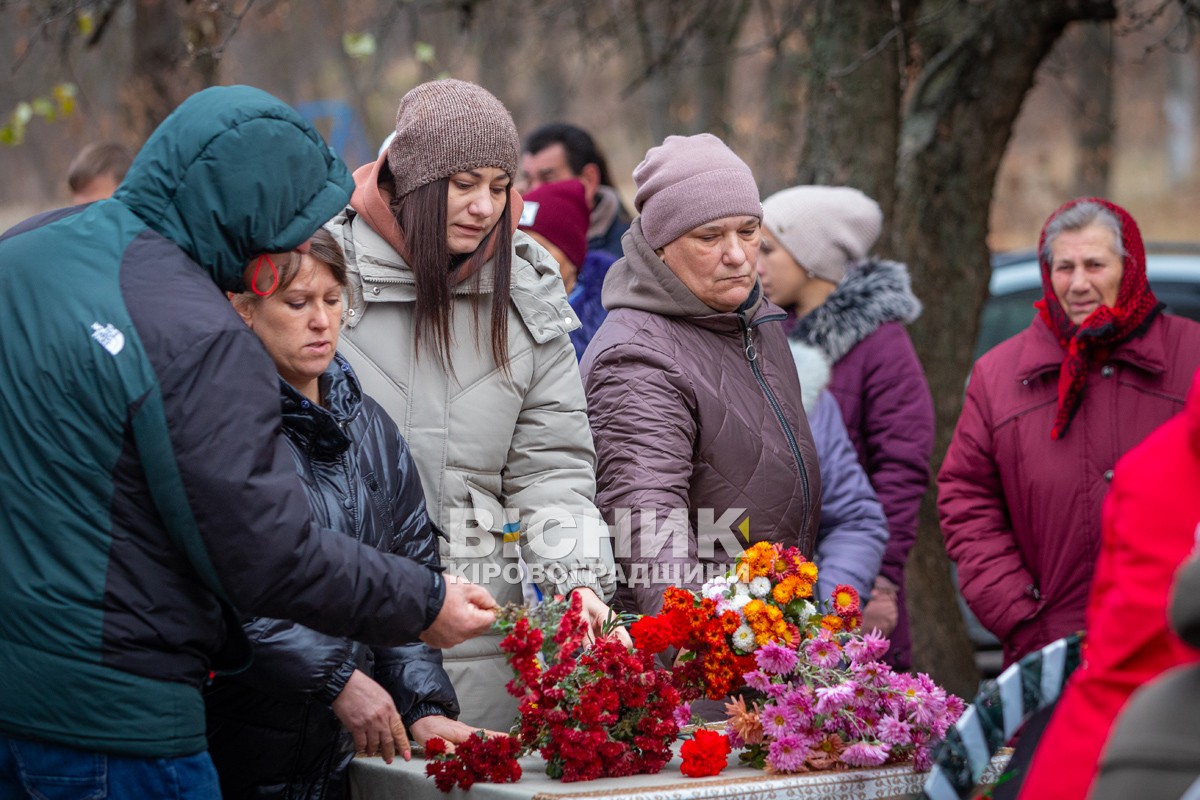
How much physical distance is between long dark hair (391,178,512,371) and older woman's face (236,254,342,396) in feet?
1.35

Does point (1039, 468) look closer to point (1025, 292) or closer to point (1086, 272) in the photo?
point (1086, 272)

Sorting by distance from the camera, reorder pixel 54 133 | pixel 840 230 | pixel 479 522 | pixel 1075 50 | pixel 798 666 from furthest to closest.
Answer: pixel 54 133 < pixel 1075 50 < pixel 840 230 < pixel 479 522 < pixel 798 666

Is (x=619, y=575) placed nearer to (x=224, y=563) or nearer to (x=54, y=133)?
(x=224, y=563)

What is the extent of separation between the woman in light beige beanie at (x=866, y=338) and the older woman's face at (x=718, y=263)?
3.39 feet

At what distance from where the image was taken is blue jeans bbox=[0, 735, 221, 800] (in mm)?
2350

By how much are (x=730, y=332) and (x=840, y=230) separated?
147 cm

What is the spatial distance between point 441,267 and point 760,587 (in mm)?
1081

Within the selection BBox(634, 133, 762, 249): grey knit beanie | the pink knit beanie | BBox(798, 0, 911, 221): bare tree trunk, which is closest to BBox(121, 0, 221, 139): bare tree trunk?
the pink knit beanie

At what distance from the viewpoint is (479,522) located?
3359mm

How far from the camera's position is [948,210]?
20.6 ft

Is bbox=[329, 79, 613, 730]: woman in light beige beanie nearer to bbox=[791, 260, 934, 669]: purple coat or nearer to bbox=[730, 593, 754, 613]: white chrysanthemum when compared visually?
bbox=[730, 593, 754, 613]: white chrysanthemum

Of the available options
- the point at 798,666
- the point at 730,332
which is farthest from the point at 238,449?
the point at 730,332

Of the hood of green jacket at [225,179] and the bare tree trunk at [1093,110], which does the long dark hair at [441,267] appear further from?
the bare tree trunk at [1093,110]

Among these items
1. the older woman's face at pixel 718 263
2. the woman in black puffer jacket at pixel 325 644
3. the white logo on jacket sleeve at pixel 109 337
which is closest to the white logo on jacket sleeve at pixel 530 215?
the older woman's face at pixel 718 263
